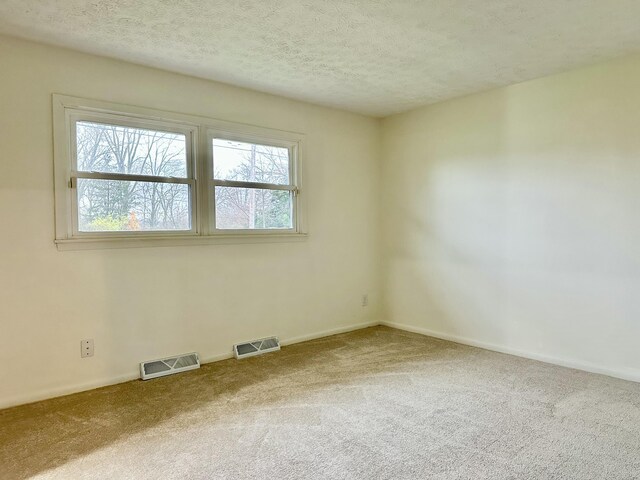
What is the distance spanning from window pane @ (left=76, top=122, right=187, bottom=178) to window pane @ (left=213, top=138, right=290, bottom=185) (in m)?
0.32

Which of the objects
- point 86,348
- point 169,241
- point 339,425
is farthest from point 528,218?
point 86,348

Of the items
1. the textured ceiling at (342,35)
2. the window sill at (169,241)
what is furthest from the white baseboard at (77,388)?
the textured ceiling at (342,35)

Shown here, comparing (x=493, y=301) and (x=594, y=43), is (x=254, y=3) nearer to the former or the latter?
(x=594, y=43)

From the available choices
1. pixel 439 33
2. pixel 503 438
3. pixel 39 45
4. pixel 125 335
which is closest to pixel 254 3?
pixel 439 33

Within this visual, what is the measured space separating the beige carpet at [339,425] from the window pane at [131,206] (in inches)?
46.7

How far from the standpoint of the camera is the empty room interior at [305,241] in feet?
7.35

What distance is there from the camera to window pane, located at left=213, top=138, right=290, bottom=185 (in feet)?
11.7

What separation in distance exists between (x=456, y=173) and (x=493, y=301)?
1.29 metres

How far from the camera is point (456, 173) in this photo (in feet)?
13.4

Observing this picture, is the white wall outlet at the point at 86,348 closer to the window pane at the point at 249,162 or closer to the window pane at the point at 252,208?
the window pane at the point at 252,208

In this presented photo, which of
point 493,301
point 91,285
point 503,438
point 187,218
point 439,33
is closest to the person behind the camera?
point 503,438

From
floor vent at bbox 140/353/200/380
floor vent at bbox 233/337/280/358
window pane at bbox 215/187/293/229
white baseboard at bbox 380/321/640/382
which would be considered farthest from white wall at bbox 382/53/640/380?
floor vent at bbox 140/353/200/380

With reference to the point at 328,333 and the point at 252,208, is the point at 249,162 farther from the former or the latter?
the point at 328,333

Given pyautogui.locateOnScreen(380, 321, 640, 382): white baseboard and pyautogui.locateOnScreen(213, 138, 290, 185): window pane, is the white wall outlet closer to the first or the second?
pyautogui.locateOnScreen(213, 138, 290, 185): window pane
